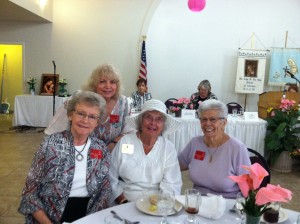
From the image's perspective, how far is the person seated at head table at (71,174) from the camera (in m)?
1.73

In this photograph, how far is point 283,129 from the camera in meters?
4.59

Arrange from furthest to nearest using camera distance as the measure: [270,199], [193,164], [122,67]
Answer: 1. [122,67]
2. [193,164]
3. [270,199]

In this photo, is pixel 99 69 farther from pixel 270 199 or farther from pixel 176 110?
pixel 176 110

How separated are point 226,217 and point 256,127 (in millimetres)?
3470

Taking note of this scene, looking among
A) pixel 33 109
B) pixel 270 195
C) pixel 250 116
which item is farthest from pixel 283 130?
pixel 33 109

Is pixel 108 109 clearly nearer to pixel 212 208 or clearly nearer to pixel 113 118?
pixel 113 118

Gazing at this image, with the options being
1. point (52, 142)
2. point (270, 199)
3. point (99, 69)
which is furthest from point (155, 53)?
point (270, 199)

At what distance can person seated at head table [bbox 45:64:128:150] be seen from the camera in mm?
2246

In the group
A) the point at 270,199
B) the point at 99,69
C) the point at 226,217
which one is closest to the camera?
the point at 270,199

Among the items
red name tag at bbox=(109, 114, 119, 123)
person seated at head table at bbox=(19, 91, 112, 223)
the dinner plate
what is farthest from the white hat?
the dinner plate

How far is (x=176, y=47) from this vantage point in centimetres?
771

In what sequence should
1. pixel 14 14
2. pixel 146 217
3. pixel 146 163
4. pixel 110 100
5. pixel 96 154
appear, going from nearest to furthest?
pixel 146 217 → pixel 96 154 → pixel 146 163 → pixel 110 100 → pixel 14 14

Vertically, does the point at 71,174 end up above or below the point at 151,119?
below

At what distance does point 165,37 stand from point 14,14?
148 inches
